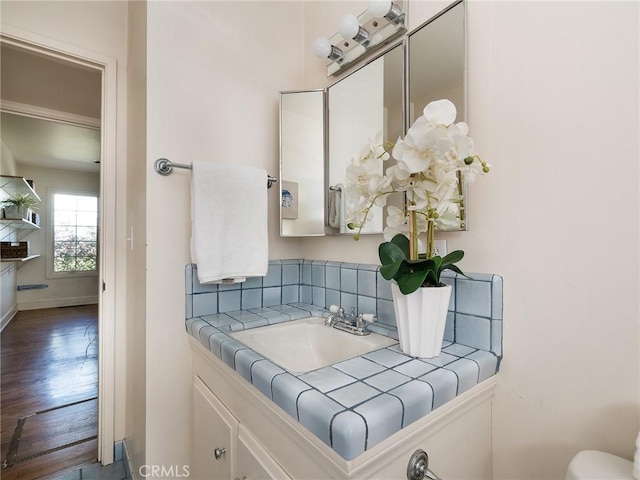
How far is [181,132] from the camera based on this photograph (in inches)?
44.4

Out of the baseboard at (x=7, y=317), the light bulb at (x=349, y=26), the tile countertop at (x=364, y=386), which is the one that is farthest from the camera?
the baseboard at (x=7, y=317)

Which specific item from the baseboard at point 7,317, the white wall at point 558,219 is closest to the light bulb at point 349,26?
the white wall at point 558,219

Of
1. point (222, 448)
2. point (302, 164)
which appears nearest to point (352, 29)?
point (302, 164)

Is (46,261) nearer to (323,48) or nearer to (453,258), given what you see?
(323,48)

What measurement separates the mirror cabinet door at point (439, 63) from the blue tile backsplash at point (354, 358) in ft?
0.97

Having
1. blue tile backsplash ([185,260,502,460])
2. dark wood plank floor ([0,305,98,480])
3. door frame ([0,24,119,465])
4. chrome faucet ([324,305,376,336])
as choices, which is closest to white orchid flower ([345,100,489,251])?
blue tile backsplash ([185,260,502,460])

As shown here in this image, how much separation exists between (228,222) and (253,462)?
0.74m

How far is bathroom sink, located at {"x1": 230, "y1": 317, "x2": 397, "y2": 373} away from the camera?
36.7 inches

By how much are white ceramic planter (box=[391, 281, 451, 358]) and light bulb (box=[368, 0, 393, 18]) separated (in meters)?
0.86

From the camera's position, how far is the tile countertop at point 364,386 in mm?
465

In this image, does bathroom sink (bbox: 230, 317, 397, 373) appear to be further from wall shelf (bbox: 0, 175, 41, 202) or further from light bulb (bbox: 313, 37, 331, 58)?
wall shelf (bbox: 0, 175, 41, 202)

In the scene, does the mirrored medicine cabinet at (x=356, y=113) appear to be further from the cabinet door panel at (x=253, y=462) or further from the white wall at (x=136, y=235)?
the cabinet door panel at (x=253, y=462)

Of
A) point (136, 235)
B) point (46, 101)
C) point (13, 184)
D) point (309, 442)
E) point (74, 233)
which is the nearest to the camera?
point (309, 442)

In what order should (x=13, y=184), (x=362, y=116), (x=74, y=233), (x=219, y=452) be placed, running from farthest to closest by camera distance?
(x=74, y=233) < (x=13, y=184) < (x=362, y=116) < (x=219, y=452)
